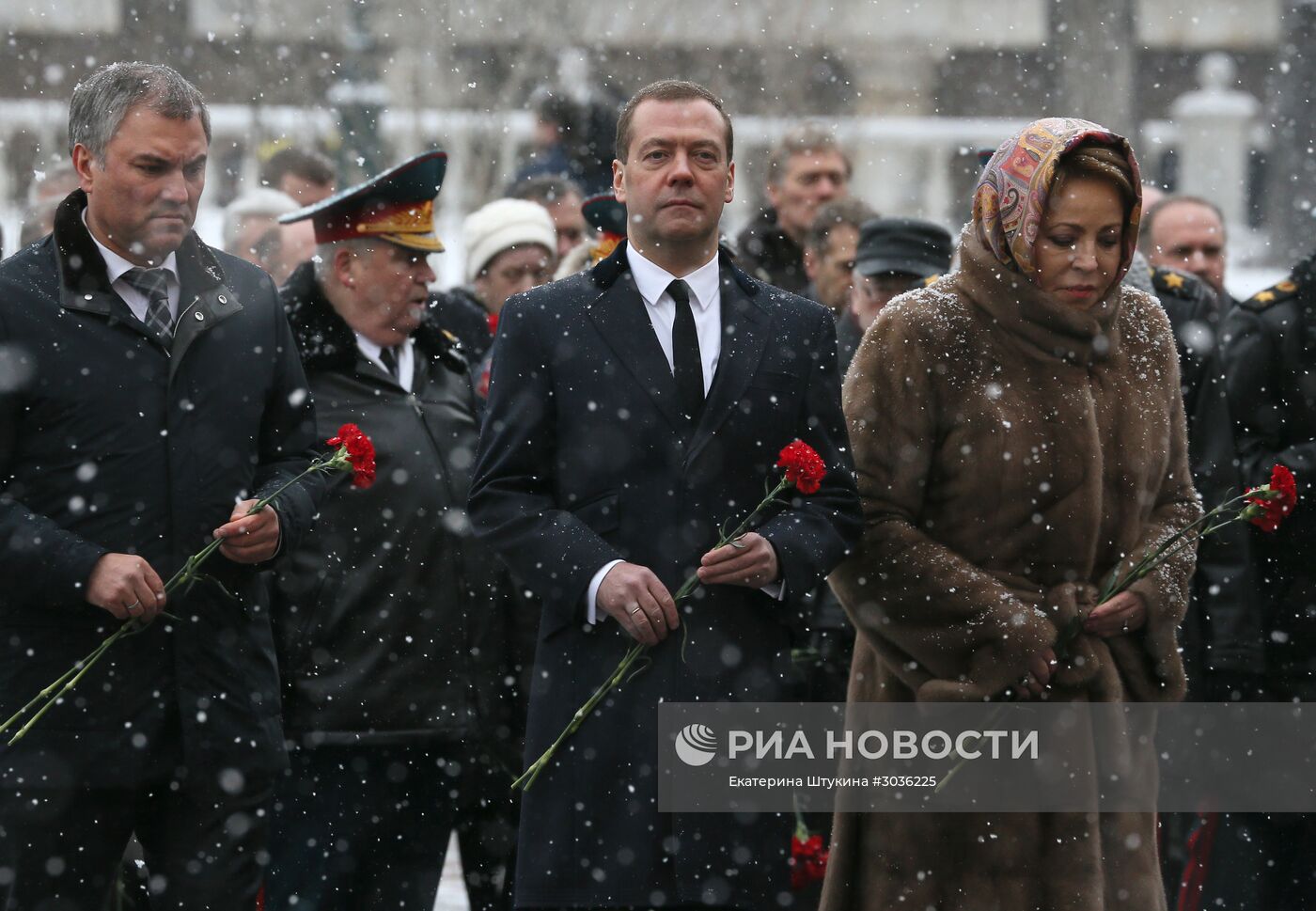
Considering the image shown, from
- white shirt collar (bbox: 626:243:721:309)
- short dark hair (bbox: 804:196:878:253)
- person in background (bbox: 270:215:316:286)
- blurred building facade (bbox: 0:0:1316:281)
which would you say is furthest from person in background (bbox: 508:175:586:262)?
blurred building facade (bbox: 0:0:1316:281)

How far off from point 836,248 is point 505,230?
142 centimetres

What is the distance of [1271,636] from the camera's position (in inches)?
249

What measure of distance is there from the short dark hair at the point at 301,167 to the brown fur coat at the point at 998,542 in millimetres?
5835

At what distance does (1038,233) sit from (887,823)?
145cm

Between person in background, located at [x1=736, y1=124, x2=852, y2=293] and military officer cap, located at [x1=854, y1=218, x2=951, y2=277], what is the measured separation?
1399 millimetres

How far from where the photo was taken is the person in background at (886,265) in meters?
6.84

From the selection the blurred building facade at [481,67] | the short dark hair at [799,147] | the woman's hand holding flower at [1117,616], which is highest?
the blurred building facade at [481,67]

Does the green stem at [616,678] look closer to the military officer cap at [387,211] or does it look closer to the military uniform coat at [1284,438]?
the military officer cap at [387,211]

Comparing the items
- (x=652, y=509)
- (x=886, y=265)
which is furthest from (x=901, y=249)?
(x=652, y=509)

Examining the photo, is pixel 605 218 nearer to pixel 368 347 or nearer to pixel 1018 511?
pixel 368 347

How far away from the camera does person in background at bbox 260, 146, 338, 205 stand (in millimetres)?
10320

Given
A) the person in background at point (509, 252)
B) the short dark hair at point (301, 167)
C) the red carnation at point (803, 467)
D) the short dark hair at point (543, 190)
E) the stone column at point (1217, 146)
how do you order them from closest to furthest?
the red carnation at point (803, 467), the person in background at point (509, 252), the short dark hair at point (543, 190), the short dark hair at point (301, 167), the stone column at point (1217, 146)

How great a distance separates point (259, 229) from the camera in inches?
369

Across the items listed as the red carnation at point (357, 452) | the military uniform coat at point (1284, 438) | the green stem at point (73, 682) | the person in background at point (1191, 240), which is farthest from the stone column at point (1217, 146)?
the green stem at point (73, 682)
